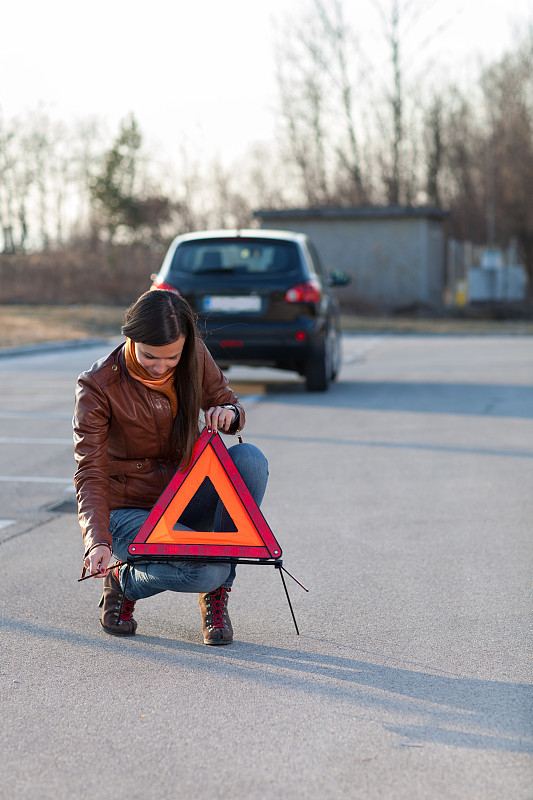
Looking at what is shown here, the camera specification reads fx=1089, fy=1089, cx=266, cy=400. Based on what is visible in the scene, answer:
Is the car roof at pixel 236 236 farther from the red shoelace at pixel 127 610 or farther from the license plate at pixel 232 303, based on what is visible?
the red shoelace at pixel 127 610

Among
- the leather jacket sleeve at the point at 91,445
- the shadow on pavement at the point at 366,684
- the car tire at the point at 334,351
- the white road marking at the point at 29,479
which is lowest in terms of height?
the car tire at the point at 334,351

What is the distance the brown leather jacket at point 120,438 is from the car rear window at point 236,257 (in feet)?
27.5

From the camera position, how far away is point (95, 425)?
4.08 m

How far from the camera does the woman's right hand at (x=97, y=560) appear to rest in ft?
12.3

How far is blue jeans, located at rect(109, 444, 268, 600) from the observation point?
161 inches

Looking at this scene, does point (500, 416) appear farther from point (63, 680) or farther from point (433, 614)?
point (63, 680)

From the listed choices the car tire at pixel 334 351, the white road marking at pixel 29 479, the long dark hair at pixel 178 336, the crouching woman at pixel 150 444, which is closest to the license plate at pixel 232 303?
the car tire at pixel 334 351

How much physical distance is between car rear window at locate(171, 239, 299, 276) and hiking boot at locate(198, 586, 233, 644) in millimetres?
8600

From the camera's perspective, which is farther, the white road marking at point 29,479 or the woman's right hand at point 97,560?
the white road marking at point 29,479

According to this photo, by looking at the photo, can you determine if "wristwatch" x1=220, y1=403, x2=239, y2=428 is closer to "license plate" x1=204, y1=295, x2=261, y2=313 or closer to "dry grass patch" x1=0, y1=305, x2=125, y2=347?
"license plate" x1=204, y1=295, x2=261, y2=313

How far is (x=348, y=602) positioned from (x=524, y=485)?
10.1 ft

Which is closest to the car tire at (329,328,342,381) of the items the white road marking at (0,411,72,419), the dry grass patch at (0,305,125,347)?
the white road marking at (0,411,72,419)

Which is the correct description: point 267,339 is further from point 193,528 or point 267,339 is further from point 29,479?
point 193,528

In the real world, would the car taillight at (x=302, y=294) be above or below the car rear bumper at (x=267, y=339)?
above
